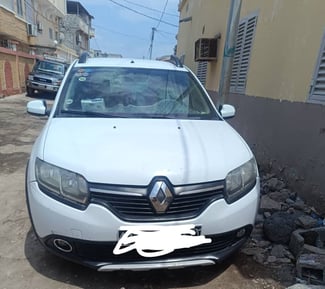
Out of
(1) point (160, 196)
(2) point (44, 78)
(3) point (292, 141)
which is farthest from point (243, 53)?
(2) point (44, 78)

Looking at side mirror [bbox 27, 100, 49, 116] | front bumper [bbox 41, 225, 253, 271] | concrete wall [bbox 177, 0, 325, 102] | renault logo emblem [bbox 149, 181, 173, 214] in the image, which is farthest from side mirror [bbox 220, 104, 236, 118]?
side mirror [bbox 27, 100, 49, 116]

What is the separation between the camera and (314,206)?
376 cm

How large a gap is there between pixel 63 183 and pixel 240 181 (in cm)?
124

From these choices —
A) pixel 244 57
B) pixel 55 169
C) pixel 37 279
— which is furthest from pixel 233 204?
pixel 244 57

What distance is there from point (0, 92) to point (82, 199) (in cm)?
1444

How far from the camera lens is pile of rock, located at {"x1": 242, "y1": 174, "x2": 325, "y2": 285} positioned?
2.56 meters

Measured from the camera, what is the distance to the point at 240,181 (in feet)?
7.74

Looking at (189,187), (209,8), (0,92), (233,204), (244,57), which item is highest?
(209,8)

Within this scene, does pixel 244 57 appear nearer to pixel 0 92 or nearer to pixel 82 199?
pixel 82 199

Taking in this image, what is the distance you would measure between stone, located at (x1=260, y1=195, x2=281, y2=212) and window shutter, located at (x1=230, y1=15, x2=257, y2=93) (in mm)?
3276

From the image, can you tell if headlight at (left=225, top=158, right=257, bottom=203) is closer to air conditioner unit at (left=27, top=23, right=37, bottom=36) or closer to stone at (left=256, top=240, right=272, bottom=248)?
stone at (left=256, top=240, right=272, bottom=248)

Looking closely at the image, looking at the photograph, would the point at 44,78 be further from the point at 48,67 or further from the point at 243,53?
the point at 243,53

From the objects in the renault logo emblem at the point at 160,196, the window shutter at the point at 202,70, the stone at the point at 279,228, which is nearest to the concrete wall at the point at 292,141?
the stone at the point at 279,228

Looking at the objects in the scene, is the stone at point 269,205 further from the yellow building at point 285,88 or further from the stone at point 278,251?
the stone at point 278,251
